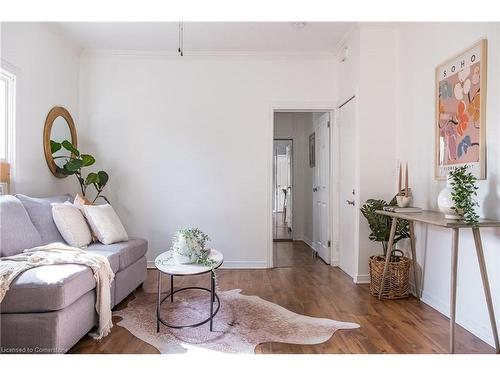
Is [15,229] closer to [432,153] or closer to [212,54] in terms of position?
[212,54]

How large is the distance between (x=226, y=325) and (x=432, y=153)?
7.31 ft

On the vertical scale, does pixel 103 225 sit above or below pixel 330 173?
below

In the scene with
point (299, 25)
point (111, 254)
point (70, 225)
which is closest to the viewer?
point (111, 254)

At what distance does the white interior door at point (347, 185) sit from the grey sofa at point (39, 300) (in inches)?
99.1

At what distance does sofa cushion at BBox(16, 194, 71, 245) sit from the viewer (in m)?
2.48

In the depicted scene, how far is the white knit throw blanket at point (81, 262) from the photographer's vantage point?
1919 millimetres

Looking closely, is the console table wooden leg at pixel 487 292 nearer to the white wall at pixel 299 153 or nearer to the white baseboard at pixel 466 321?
the white baseboard at pixel 466 321

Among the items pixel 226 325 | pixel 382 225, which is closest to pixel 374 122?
pixel 382 225

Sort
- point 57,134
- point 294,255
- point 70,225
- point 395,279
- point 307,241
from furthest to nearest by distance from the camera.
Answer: point 307,241 → point 294,255 → point 57,134 → point 395,279 → point 70,225

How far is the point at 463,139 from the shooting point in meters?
2.30

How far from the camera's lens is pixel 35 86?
10.2 feet

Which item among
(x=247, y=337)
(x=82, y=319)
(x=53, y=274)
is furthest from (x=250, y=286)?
(x=53, y=274)

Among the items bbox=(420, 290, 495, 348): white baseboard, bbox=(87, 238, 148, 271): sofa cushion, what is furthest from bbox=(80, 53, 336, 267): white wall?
bbox=(420, 290, 495, 348): white baseboard

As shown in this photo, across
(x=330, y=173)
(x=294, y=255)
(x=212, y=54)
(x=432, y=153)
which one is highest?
(x=212, y=54)
